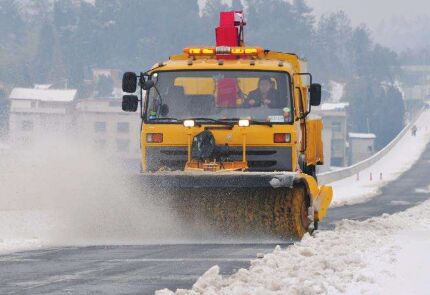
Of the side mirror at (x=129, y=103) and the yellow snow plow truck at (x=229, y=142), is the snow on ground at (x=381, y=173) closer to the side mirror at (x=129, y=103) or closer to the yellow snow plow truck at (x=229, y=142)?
the yellow snow plow truck at (x=229, y=142)

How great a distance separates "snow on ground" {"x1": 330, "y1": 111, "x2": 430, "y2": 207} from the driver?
21.0 meters

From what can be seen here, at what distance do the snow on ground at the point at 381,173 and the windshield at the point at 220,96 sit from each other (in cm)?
2096

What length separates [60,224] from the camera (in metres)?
16.1

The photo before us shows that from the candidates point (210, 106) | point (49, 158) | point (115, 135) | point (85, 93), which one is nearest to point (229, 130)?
point (210, 106)

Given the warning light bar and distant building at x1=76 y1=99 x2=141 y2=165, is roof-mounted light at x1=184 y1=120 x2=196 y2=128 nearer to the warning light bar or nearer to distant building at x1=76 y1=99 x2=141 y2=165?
the warning light bar

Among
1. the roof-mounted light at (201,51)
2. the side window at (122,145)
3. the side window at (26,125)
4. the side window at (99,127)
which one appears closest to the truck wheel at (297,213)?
the roof-mounted light at (201,51)

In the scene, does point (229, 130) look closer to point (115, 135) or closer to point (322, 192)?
point (322, 192)

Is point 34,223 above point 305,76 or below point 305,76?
below

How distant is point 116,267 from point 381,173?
55431mm

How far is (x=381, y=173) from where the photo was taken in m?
66.0

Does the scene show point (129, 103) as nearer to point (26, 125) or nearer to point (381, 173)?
point (381, 173)

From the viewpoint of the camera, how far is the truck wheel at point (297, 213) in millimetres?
15352

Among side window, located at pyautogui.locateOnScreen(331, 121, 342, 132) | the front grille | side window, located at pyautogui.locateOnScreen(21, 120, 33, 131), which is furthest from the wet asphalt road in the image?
side window, located at pyautogui.locateOnScreen(331, 121, 342, 132)

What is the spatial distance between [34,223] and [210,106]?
4.38 meters
